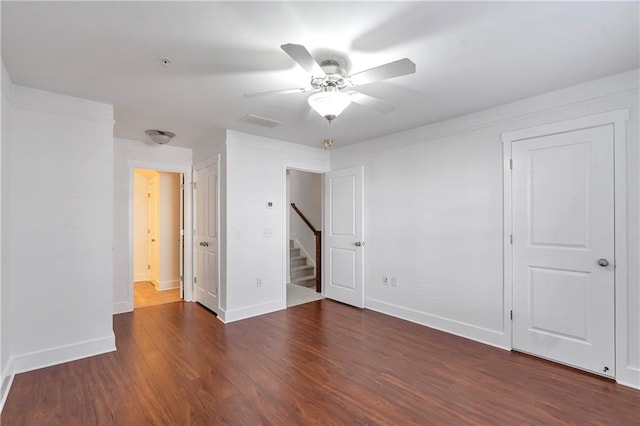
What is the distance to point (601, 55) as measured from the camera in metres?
2.12

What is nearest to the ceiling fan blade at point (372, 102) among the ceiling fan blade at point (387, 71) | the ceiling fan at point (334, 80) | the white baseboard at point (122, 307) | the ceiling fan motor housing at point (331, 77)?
the ceiling fan at point (334, 80)

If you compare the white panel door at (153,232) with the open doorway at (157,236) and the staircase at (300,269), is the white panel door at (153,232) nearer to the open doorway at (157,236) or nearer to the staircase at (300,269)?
the open doorway at (157,236)

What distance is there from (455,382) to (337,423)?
3.58 feet

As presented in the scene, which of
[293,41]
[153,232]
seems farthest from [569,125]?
[153,232]

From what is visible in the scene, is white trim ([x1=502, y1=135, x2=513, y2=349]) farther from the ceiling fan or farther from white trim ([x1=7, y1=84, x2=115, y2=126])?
white trim ([x1=7, y1=84, x2=115, y2=126])

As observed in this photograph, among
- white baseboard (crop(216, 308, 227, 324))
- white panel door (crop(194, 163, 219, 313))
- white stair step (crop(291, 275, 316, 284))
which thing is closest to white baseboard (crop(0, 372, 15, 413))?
white baseboard (crop(216, 308, 227, 324))

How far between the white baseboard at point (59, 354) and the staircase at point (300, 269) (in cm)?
350

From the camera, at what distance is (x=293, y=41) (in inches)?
75.3

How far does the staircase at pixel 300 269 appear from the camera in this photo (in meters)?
6.10

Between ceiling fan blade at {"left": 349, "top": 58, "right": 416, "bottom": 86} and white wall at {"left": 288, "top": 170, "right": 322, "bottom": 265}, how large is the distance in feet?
14.6

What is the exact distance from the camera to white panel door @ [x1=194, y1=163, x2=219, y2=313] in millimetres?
4172

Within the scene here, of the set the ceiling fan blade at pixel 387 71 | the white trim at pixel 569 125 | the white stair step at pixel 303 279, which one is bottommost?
the white stair step at pixel 303 279

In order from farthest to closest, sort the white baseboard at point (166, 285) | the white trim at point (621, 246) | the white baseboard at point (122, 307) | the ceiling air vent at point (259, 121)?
Result: the white baseboard at point (166, 285), the white baseboard at point (122, 307), the ceiling air vent at point (259, 121), the white trim at point (621, 246)

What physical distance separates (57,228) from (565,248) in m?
4.59
